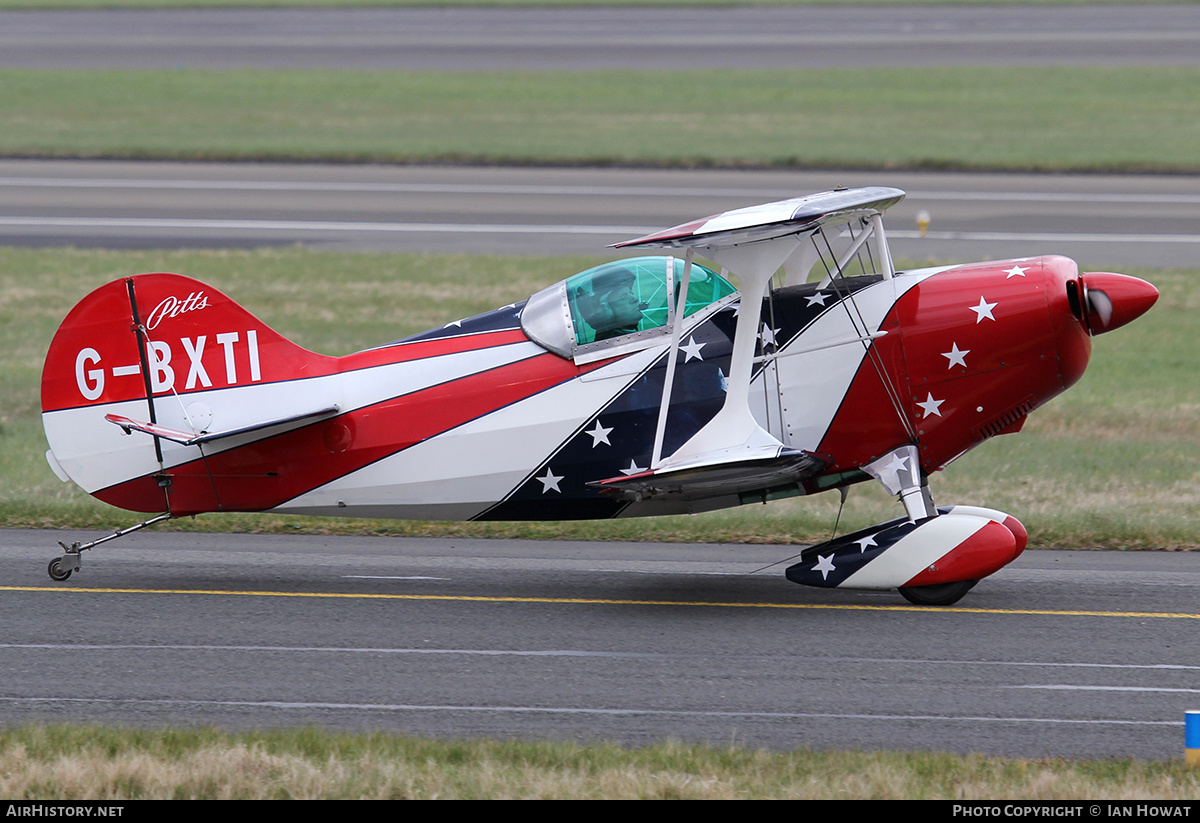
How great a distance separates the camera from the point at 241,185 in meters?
29.7

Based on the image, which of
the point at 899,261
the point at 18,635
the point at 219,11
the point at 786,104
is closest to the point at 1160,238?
the point at 899,261

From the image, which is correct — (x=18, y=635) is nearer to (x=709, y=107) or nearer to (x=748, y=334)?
(x=748, y=334)

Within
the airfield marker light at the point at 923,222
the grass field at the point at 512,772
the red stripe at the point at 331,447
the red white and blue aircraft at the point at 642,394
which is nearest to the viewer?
the grass field at the point at 512,772

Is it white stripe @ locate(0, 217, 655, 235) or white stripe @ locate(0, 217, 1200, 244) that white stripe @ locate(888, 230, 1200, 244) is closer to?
white stripe @ locate(0, 217, 1200, 244)

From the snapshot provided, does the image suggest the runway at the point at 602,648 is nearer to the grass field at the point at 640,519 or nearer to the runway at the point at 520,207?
the grass field at the point at 640,519

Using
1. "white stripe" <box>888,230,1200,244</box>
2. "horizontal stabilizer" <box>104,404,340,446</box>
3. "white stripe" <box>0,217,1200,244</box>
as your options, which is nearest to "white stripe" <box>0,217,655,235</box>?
"white stripe" <box>0,217,1200,244</box>

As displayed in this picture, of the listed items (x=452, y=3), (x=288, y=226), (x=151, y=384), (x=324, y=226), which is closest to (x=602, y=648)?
(x=151, y=384)

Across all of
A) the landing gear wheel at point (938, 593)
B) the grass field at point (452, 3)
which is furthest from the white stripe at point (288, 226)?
the grass field at point (452, 3)

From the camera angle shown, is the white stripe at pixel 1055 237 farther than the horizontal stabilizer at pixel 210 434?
Yes

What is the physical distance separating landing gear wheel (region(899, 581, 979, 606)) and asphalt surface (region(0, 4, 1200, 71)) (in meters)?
34.7

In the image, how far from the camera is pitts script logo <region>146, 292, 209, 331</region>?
995 centimetres

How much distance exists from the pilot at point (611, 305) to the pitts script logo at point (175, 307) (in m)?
2.85

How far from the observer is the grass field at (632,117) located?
3144cm

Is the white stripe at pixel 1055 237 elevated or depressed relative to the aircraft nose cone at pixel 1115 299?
elevated
